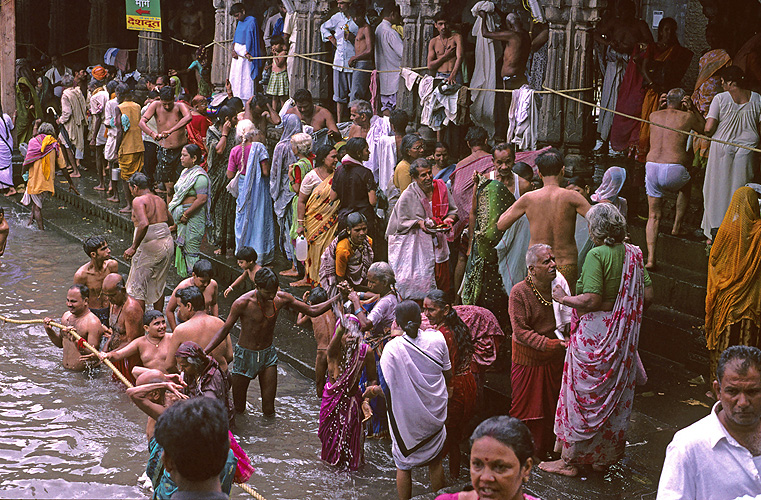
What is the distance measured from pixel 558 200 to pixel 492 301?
1.32 meters

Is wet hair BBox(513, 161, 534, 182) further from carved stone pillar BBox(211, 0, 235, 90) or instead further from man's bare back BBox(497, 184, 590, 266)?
carved stone pillar BBox(211, 0, 235, 90)

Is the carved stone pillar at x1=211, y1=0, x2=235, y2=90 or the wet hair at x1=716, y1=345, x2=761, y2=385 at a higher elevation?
the carved stone pillar at x1=211, y1=0, x2=235, y2=90

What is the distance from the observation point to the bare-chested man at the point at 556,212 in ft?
21.2

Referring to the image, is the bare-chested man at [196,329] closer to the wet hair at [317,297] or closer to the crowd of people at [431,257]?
the crowd of people at [431,257]

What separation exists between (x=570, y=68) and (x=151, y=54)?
967 centimetres

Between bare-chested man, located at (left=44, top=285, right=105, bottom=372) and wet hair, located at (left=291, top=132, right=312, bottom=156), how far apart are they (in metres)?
2.61

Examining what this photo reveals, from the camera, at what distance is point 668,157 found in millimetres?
8102

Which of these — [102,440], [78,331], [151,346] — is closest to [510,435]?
[102,440]

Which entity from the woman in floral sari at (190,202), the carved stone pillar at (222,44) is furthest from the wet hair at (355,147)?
the carved stone pillar at (222,44)

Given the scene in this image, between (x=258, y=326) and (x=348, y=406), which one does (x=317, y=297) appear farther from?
(x=348, y=406)

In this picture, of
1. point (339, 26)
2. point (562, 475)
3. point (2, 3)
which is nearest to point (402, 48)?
point (339, 26)

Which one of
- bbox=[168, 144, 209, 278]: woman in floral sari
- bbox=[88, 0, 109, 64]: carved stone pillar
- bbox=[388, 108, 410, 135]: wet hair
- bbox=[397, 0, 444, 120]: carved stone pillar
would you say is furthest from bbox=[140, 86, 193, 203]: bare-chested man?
bbox=[88, 0, 109, 64]: carved stone pillar

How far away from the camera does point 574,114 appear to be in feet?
28.1

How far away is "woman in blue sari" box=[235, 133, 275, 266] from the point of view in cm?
1007
